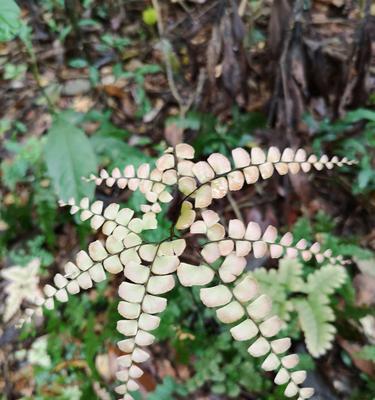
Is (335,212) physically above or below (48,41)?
below

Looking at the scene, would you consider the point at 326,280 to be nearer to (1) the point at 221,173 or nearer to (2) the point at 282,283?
(2) the point at 282,283

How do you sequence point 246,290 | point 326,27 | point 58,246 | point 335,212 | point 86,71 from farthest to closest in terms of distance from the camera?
point 86,71 → point 326,27 → point 58,246 → point 335,212 → point 246,290

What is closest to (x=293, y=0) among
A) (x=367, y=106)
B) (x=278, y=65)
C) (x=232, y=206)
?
(x=278, y=65)

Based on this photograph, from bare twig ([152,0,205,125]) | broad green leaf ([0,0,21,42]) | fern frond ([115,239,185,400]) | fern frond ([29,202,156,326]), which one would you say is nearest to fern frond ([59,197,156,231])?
fern frond ([29,202,156,326])

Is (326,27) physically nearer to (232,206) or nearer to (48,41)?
(232,206)

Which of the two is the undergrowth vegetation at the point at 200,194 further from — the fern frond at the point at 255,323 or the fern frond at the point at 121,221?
the fern frond at the point at 255,323

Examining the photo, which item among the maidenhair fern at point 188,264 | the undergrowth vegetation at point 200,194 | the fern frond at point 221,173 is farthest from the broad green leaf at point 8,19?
the fern frond at point 221,173
